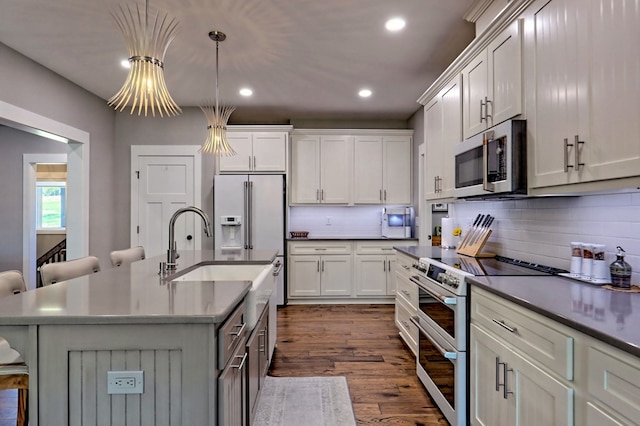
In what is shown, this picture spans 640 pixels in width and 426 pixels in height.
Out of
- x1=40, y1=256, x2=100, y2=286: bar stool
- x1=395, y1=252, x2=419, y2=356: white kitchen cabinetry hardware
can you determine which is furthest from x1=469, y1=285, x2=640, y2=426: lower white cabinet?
x1=40, y1=256, x2=100, y2=286: bar stool

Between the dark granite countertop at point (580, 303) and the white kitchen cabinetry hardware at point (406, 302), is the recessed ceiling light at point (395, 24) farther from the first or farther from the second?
the dark granite countertop at point (580, 303)

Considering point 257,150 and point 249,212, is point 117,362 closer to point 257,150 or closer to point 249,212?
point 249,212

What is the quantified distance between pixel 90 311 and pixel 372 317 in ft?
11.8

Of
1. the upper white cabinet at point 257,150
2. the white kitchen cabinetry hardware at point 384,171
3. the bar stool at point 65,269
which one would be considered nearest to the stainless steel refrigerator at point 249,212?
the upper white cabinet at point 257,150

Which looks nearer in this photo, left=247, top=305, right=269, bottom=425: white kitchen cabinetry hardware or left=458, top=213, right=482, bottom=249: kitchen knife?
left=247, top=305, right=269, bottom=425: white kitchen cabinetry hardware

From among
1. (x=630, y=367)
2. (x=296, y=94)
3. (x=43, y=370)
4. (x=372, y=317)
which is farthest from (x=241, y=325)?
Answer: (x=296, y=94)

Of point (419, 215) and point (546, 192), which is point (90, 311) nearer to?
point (546, 192)

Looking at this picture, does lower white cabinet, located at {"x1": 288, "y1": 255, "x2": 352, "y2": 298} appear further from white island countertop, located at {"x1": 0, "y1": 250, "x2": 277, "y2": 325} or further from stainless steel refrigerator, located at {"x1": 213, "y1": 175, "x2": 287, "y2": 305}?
white island countertop, located at {"x1": 0, "y1": 250, "x2": 277, "y2": 325}

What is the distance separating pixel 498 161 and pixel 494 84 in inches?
22.1

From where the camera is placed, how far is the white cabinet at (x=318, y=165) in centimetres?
521

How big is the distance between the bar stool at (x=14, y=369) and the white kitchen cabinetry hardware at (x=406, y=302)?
2.47 metres

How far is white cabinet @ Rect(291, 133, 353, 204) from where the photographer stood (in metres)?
5.21

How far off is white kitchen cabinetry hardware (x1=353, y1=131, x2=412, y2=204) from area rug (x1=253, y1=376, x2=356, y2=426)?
3.02 meters

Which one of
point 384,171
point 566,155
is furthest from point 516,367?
point 384,171
